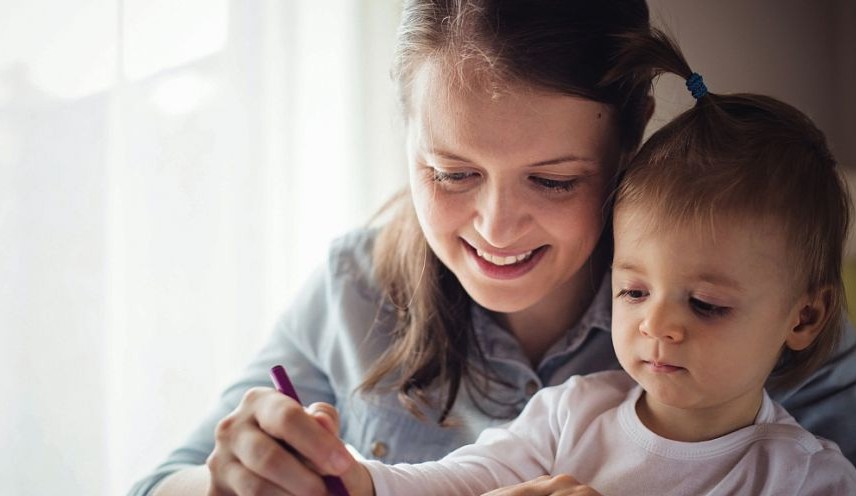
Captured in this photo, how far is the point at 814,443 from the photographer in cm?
102

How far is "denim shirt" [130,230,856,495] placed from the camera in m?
1.22

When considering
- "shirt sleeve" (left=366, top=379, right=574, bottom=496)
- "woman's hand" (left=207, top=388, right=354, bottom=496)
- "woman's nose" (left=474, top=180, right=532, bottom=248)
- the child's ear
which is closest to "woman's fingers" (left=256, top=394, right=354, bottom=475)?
"woman's hand" (left=207, top=388, right=354, bottom=496)

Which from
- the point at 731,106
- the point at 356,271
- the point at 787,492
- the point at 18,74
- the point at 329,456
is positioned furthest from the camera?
the point at 356,271

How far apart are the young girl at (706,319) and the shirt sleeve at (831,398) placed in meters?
0.12

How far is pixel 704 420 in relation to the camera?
3.44 feet

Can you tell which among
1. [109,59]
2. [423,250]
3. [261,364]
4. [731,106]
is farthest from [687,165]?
[109,59]

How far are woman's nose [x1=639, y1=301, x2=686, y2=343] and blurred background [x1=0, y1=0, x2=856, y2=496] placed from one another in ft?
1.56

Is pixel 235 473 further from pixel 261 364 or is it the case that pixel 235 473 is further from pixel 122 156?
pixel 122 156

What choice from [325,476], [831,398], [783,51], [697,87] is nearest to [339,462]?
[325,476]

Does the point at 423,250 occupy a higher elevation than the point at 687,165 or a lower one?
lower

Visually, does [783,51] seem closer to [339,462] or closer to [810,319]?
[810,319]

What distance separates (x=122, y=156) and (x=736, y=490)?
3.64 feet

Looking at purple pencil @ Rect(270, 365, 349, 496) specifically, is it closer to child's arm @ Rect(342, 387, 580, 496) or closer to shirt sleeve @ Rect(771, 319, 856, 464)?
child's arm @ Rect(342, 387, 580, 496)

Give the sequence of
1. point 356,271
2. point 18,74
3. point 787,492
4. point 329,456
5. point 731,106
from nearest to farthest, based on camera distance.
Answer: point 329,456
point 787,492
point 731,106
point 18,74
point 356,271
